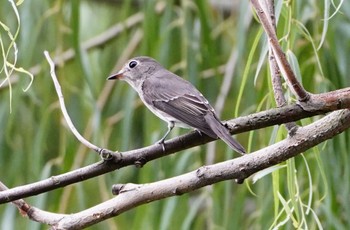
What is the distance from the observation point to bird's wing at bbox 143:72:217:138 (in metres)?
2.15

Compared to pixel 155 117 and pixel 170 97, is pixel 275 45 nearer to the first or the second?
pixel 170 97

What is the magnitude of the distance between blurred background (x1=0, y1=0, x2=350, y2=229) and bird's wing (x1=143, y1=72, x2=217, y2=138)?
10cm

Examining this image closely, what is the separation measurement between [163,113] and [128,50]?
911mm

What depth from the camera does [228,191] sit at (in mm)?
2436

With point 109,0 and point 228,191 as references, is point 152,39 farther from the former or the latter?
point 109,0

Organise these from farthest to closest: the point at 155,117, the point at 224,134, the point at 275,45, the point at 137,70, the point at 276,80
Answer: the point at 137,70 < the point at 155,117 < the point at 224,134 < the point at 276,80 < the point at 275,45

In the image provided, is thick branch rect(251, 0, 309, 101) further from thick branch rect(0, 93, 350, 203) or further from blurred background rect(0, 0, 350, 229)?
blurred background rect(0, 0, 350, 229)

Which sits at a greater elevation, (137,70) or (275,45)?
(137,70)

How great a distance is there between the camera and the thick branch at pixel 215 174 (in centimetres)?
147

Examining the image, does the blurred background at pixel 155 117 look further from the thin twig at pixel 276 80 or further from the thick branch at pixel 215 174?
the thick branch at pixel 215 174

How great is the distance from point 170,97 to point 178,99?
57 millimetres

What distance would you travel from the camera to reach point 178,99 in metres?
2.34

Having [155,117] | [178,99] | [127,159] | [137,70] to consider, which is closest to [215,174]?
[127,159]

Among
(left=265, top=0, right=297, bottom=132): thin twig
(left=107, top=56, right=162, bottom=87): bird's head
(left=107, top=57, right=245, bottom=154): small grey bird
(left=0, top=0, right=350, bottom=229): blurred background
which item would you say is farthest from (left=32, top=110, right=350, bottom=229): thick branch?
(left=107, top=56, right=162, bottom=87): bird's head
